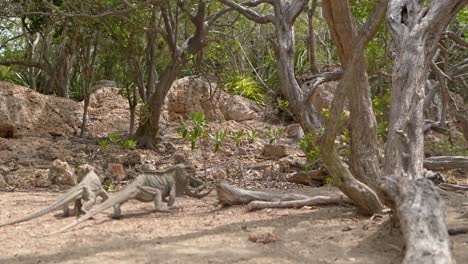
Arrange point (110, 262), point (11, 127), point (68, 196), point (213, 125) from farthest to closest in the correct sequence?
point (213, 125) < point (11, 127) < point (68, 196) < point (110, 262)

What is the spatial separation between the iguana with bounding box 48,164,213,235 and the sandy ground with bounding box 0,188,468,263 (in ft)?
0.48

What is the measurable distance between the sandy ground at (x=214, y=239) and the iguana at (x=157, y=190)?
0.15 meters

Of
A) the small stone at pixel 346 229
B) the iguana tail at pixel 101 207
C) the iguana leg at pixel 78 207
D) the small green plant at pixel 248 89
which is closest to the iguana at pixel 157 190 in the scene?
the iguana tail at pixel 101 207

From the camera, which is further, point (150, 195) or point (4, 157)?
point (4, 157)

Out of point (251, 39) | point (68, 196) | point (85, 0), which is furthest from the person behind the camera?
point (251, 39)

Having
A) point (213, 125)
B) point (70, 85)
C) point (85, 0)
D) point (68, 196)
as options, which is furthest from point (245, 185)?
point (70, 85)

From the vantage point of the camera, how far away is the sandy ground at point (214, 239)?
4453 mm

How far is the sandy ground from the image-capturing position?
14.6 feet

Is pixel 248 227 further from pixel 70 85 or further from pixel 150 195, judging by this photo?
pixel 70 85

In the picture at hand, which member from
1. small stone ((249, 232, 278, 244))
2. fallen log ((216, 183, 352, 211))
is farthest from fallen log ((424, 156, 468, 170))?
small stone ((249, 232, 278, 244))

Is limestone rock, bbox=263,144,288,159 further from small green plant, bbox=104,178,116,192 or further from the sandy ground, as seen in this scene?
the sandy ground

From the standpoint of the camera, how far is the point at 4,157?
1043 cm

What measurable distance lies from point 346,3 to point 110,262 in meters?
3.44

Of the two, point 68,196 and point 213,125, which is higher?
point 213,125
